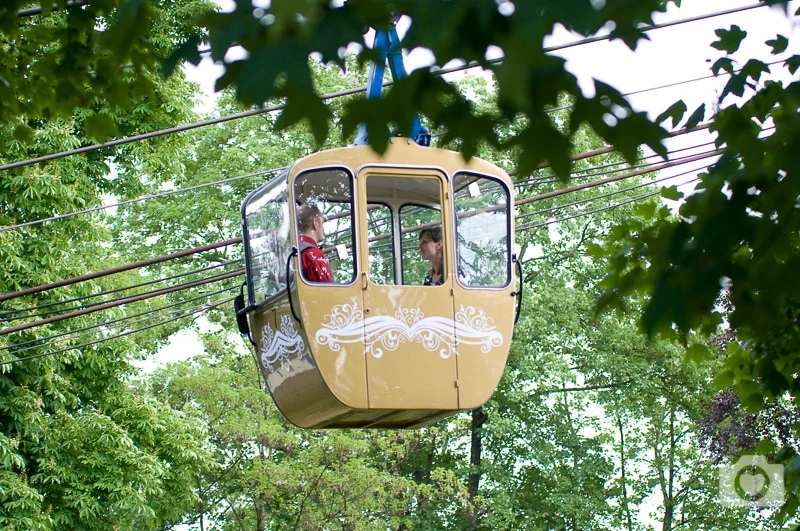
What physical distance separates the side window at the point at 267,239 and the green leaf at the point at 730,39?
360 centimetres

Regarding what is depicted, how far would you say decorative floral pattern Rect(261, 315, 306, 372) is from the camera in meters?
8.78

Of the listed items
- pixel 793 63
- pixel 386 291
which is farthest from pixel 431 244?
pixel 793 63

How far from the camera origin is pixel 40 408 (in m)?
15.9

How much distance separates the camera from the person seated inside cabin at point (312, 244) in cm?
865

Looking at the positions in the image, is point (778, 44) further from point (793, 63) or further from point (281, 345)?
point (281, 345)

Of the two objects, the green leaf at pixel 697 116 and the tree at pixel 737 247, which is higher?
the green leaf at pixel 697 116

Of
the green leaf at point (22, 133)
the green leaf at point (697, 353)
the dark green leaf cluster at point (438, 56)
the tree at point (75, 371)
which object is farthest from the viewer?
the tree at point (75, 371)

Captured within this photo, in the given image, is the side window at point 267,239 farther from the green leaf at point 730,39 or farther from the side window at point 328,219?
the green leaf at point 730,39

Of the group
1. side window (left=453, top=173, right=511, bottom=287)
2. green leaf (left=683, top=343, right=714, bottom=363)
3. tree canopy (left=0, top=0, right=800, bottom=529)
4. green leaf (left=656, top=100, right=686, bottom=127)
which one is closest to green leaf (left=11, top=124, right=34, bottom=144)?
tree canopy (left=0, top=0, right=800, bottom=529)

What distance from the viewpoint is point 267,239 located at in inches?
364

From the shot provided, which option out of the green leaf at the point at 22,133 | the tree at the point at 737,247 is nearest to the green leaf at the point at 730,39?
the tree at the point at 737,247

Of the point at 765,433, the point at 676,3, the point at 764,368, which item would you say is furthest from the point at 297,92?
the point at 765,433

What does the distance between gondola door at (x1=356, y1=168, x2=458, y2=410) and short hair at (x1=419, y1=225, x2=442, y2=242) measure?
32 mm

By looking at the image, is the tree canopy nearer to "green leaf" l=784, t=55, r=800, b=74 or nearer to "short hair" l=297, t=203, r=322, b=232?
"green leaf" l=784, t=55, r=800, b=74
